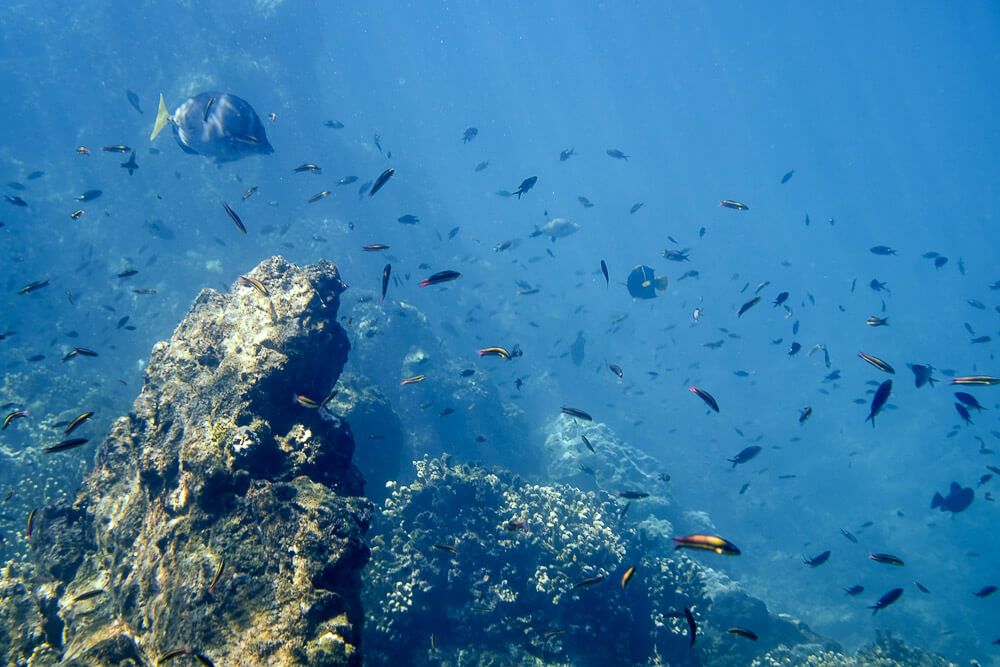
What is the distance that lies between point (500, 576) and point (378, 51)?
10631 centimetres

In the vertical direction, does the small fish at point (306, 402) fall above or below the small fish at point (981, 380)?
below

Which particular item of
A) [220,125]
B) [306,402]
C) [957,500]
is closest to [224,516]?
[306,402]

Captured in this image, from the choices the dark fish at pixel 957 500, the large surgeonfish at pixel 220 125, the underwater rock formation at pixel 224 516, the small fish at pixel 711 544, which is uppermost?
the large surgeonfish at pixel 220 125

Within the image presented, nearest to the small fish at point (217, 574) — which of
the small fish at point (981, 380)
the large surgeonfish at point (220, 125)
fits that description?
the large surgeonfish at point (220, 125)

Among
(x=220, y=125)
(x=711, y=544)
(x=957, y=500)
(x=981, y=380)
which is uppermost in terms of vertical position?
(x=220, y=125)

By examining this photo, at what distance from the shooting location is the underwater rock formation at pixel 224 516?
137 inches

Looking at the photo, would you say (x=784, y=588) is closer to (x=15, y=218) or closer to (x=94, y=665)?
(x=94, y=665)

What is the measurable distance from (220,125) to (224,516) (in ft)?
20.1

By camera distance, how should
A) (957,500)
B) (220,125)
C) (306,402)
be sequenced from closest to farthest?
(306,402), (220,125), (957,500)

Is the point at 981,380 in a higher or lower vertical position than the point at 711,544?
higher

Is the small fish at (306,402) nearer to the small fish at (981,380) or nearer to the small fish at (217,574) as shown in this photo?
the small fish at (217,574)

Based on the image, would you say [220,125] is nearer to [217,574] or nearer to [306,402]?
[306,402]

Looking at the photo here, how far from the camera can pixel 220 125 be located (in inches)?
289

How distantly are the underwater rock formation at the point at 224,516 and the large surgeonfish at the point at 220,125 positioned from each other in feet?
7.30
